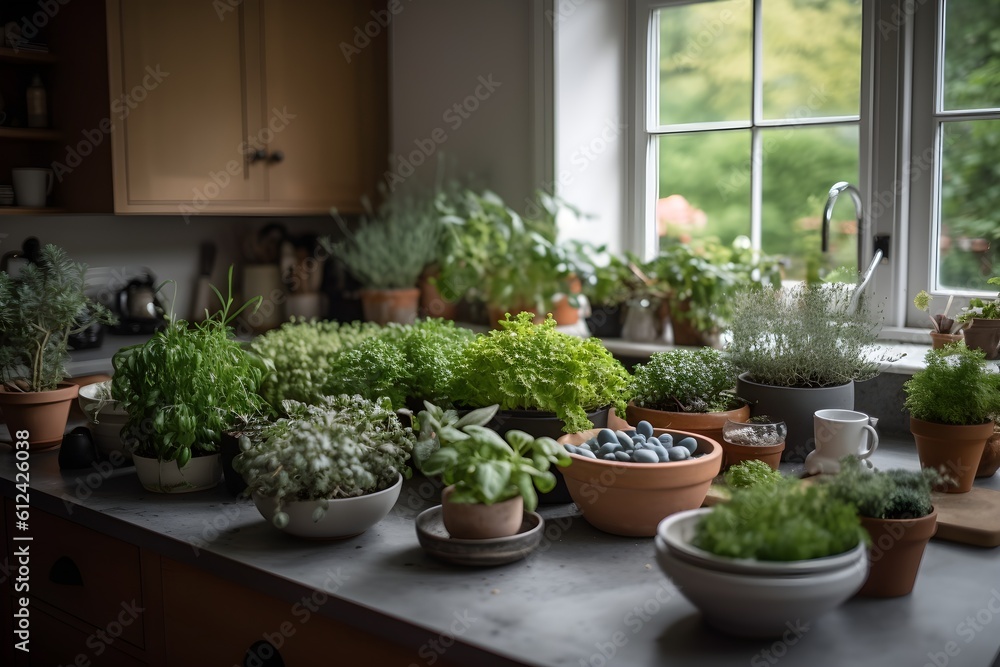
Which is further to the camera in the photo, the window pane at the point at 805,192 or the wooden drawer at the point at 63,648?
the window pane at the point at 805,192

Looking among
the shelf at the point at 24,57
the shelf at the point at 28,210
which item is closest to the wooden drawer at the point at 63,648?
the shelf at the point at 28,210

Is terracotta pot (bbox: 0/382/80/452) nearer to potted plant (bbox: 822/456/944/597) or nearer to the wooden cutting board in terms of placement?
potted plant (bbox: 822/456/944/597)

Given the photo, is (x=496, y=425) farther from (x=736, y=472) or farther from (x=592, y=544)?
(x=736, y=472)

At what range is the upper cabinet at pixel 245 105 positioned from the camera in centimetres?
260

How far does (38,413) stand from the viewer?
1877 millimetres

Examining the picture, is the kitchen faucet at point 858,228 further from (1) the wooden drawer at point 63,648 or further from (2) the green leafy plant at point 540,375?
(1) the wooden drawer at point 63,648

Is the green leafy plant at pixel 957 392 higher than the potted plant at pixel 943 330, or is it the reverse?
the potted plant at pixel 943 330

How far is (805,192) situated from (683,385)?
1.31 meters

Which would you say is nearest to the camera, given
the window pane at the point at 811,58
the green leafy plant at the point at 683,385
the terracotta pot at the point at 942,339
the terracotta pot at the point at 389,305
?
the green leafy plant at the point at 683,385

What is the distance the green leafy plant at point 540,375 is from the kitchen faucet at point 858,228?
23.0 inches

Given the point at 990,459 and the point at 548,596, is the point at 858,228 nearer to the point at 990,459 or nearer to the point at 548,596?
the point at 990,459

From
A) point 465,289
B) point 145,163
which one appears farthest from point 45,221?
point 465,289

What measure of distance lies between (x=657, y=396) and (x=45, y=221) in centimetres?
204

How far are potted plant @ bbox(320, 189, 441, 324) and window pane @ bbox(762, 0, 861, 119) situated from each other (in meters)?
1.09
